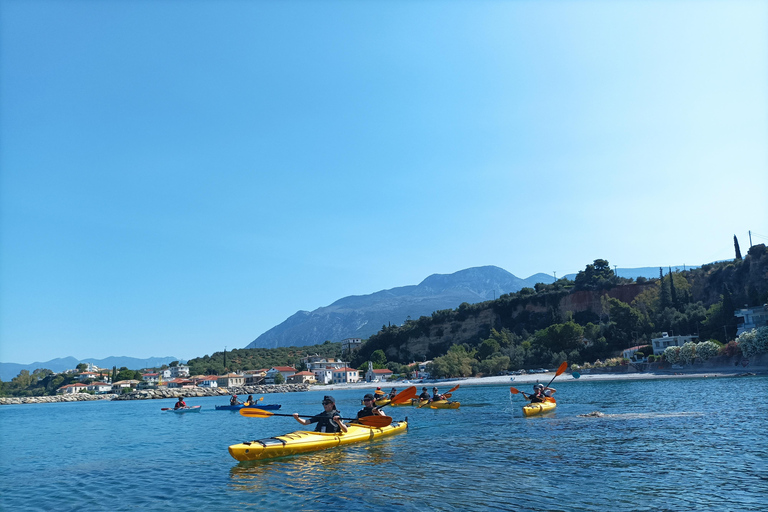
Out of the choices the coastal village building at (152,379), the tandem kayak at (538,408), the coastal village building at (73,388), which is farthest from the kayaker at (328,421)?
the coastal village building at (73,388)

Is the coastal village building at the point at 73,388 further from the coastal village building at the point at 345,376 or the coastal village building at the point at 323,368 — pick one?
the coastal village building at the point at 345,376

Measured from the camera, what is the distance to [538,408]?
2714cm

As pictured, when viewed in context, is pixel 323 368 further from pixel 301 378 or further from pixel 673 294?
pixel 673 294

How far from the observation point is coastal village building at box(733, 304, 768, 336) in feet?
184

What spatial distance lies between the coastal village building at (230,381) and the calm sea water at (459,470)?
84.1 m

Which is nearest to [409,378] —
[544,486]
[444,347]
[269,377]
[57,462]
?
[444,347]

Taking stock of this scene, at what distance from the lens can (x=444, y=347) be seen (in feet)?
356

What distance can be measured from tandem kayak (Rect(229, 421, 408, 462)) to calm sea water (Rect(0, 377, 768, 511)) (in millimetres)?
326

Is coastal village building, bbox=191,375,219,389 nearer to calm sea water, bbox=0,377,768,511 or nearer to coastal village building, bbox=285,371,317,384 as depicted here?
coastal village building, bbox=285,371,317,384

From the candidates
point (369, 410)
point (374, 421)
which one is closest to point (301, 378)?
point (369, 410)

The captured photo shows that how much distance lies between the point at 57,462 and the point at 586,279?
95974mm

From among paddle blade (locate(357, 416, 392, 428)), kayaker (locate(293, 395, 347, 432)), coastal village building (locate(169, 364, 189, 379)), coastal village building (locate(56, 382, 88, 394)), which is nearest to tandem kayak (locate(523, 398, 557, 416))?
paddle blade (locate(357, 416, 392, 428))

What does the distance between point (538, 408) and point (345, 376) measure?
85.8 m

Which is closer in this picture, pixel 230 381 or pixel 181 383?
pixel 230 381
